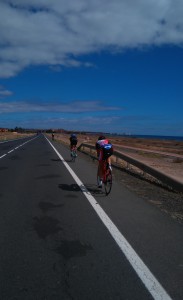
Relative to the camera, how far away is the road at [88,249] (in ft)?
15.2

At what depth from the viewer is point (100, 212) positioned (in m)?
8.91

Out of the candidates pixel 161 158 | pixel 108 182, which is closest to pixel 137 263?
pixel 108 182

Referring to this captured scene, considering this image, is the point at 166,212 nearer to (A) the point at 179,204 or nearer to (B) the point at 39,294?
(A) the point at 179,204

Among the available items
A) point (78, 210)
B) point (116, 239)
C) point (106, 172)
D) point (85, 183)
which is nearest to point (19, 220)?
point (78, 210)

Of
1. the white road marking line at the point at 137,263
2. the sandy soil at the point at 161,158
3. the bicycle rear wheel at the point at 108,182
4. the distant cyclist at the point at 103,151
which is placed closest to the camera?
the white road marking line at the point at 137,263

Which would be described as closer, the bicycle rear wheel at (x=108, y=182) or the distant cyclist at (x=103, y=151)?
the bicycle rear wheel at (x=108, y=182)

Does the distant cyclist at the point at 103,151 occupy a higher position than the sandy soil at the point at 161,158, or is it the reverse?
the distant cyclist at the point at 103,151

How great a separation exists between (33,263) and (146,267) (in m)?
1.52

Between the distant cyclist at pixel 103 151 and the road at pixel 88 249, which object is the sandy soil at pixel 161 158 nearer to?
the distant cyclist at pixel 103 151

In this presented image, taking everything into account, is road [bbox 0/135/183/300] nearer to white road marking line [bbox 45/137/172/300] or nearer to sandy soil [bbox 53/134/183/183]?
white road marking line [bbox 45/137/172/300]

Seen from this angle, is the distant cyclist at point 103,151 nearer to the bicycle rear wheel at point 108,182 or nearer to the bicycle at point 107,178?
the bicycle at point 107,178

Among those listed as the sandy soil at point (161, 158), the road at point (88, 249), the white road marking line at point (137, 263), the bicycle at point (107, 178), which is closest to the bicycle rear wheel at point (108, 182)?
the bicycle at point (107, 178)

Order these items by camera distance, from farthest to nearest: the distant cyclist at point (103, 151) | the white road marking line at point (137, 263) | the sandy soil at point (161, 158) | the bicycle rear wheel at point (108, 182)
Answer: the sandy soil at point (161, 158) < the distant cyclist at point (103, 151) < the bicycle rear wheel at point (108, 182) < the white road marking line at point (137, 263)

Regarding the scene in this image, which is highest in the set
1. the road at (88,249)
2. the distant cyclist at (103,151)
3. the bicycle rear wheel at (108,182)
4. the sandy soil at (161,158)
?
the distant cyclist at (103,151)
